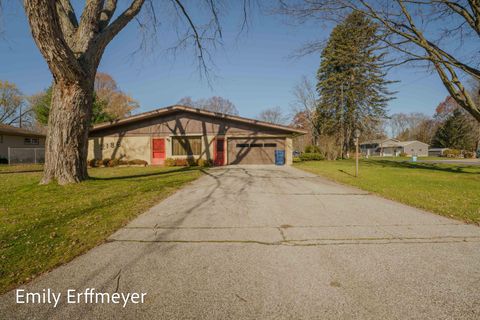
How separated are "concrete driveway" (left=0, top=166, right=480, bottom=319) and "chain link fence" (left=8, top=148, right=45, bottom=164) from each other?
22274mm

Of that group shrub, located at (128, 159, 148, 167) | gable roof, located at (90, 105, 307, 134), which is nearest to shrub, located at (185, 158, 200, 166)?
Result: shrub, located at (128, 159, 148, 167)

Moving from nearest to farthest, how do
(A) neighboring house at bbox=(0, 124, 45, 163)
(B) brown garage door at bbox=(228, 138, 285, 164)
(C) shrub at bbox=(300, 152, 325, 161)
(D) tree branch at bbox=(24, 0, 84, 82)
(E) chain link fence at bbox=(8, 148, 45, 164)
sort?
(D) tree branch at bbox=(24, 0, 84, 82) → (B) brown garage door at bbox=(228, 138, 285, 164) → (E) chain link fence at bbox=(8, 148, 45, 164) → (A) neighboring house at bbox=(0, 124, 45, 163) → (C) shrub at bbox=(300, 152, 325, 161)

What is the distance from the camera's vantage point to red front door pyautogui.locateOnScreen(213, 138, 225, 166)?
1723cm

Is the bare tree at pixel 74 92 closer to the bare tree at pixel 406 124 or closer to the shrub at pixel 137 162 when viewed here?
the shrub at pixel 137 162

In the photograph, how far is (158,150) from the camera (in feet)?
57.7

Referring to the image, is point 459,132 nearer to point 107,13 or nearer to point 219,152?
point 219,152

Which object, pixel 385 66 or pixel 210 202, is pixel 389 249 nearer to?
pixel 210 202

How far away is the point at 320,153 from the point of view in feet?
85.0

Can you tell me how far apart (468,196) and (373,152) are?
62.0 meters

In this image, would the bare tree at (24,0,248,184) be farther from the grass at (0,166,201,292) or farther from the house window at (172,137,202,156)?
the house window at (172,137,202,156)

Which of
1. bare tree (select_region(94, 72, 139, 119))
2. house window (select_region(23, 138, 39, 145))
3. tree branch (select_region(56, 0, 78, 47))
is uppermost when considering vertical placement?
bare tree (select_region(94, 72, 139, 119))

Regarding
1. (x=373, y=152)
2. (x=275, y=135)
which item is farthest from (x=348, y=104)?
(x=373, y=152)

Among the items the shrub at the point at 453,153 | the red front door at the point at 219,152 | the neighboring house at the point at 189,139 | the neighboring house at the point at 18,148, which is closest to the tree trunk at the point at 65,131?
the neighboring house at the point at 189,139

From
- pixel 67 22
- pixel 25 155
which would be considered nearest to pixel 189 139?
pixel 67 22
